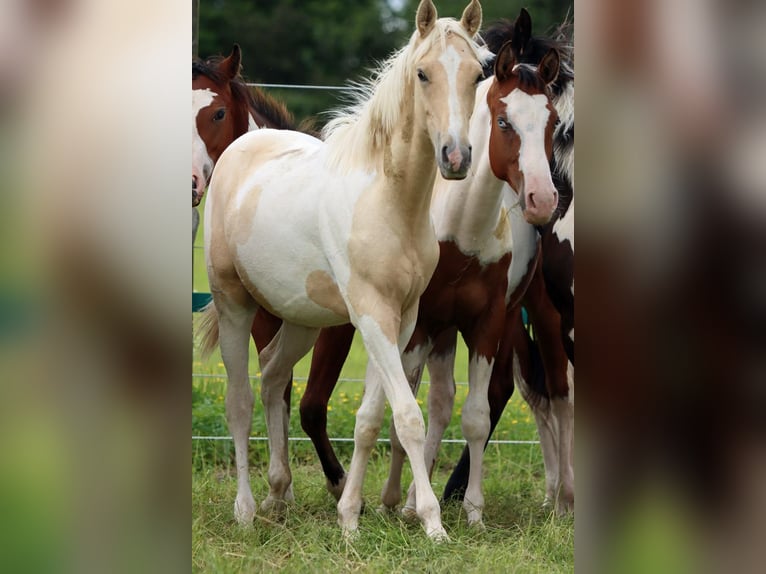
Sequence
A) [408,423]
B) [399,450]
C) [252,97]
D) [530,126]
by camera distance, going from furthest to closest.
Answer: [252,97] < [399,450] < [530,126] < [408,423]

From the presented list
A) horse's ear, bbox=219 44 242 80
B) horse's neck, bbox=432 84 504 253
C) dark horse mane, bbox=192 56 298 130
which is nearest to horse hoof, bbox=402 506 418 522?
horse's neck, bbox=432 84 504 253

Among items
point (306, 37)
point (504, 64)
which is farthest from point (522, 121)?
point (306, 37)

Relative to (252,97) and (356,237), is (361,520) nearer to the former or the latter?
(356,237)

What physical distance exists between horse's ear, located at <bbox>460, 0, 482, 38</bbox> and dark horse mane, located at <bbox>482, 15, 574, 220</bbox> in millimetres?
714

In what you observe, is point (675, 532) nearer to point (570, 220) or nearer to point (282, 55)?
point (570, 220)

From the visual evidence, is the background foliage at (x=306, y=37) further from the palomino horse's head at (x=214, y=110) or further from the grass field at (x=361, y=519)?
the grass field at (x=361, y=519)

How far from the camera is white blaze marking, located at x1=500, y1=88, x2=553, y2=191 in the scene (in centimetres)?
350

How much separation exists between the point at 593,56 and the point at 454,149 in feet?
4.06

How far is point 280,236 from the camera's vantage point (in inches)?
143

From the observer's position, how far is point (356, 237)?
334 cm

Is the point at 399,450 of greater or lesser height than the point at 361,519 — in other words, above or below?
above

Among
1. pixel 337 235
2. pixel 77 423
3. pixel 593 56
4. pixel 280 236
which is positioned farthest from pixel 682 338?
pixel 280 236

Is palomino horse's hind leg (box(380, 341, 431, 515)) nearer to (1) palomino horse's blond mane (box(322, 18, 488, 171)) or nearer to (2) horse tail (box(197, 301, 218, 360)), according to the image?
(1) palomino horse's blond mane (box(322, 18, 488, 171))

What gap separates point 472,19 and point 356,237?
0.84 m
